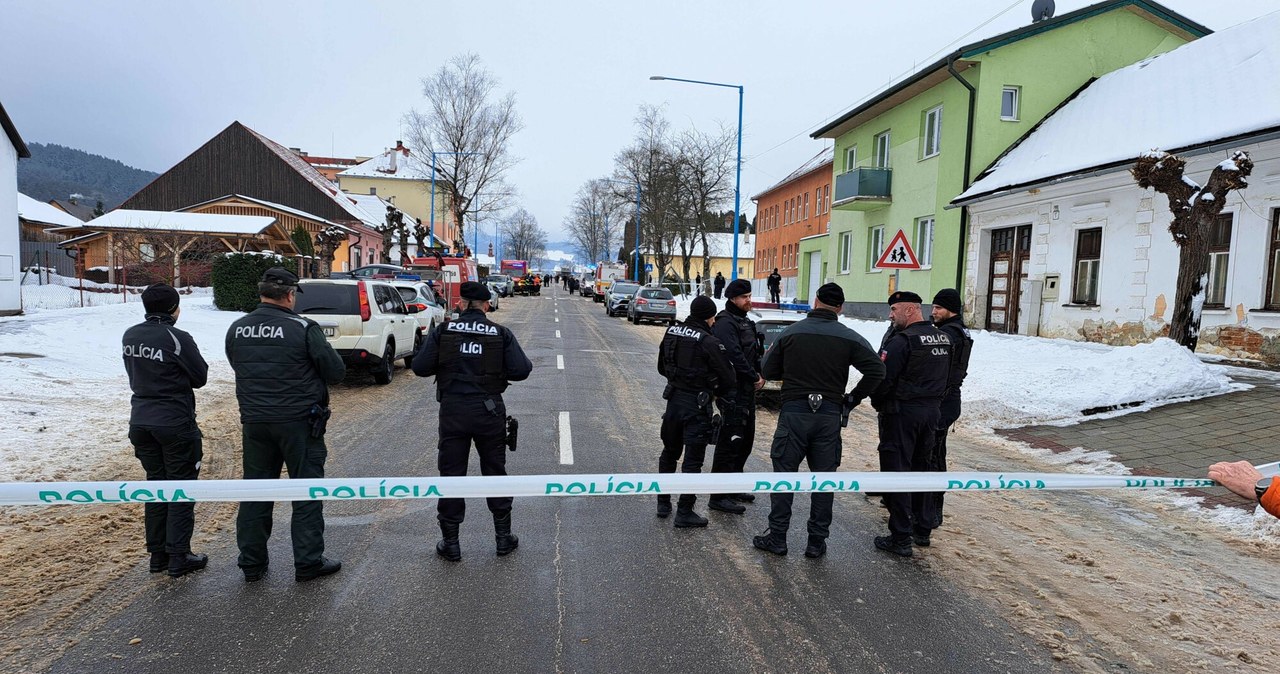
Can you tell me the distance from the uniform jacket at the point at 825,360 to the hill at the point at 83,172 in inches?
4813

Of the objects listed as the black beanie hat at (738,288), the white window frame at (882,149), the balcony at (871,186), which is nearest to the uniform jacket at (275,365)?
the black beanie hat at (738,288)

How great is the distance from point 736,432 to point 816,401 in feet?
3.26

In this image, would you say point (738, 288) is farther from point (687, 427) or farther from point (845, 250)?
point (845, 250)

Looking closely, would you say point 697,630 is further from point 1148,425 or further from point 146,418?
point 1148,425

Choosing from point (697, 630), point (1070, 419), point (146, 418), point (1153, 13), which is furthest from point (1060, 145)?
point (146, 418)

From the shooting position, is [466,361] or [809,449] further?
[809,449]

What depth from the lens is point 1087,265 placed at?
1672 centimetres

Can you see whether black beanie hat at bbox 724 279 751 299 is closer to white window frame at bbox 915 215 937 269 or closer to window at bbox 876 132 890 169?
white window frame at bbox 915 215 937 269

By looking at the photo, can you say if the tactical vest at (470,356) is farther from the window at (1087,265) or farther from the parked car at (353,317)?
the window at (1087,265)

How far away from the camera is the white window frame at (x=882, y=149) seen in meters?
26.2

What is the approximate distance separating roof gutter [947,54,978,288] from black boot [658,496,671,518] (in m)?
18.0

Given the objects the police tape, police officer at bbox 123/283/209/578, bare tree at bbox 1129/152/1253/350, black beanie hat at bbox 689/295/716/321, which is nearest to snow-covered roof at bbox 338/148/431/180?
bare tree at bbox 1129/152/1253/350

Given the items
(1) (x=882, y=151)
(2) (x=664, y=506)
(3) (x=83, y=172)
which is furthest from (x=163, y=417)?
(3) (x=83, y=172)

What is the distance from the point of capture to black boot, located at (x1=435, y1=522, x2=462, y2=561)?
181 inches
